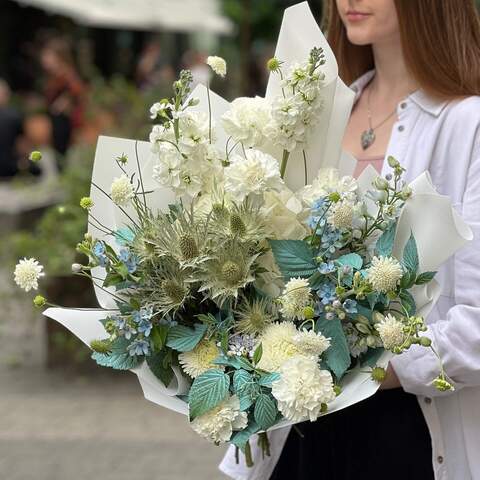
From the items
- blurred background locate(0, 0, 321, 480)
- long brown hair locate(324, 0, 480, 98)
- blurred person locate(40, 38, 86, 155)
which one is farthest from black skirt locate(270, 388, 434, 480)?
blurred person locate(40, 38, 86, 155)

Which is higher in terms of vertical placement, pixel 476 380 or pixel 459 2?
pixel 459 2

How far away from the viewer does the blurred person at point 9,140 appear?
1115 centimetres

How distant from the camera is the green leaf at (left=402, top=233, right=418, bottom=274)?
76.7 inches

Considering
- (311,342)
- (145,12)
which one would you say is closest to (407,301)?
(311,342)

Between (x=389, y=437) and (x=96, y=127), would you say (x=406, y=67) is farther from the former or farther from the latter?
(x=96, y=127)

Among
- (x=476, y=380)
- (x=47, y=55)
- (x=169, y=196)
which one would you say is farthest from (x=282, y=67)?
(x=47, y=55)

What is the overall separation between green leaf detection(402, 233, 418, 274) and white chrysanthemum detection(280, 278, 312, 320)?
177 millimetres

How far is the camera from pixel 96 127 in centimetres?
1140

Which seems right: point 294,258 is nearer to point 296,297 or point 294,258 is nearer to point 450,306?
point 296,297

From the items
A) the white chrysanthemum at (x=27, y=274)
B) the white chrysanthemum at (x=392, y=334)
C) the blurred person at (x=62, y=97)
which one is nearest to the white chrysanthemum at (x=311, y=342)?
the white chrysanthemum at (x=392, y=334)

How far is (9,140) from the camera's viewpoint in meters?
11.2

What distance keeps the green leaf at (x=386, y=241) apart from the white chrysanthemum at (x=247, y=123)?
0.95 ft

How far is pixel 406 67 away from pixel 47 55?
1103cm

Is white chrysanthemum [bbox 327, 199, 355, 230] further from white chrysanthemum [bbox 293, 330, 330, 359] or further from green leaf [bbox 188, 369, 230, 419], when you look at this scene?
green leaf [bbox 188, 369, 230, 419]
